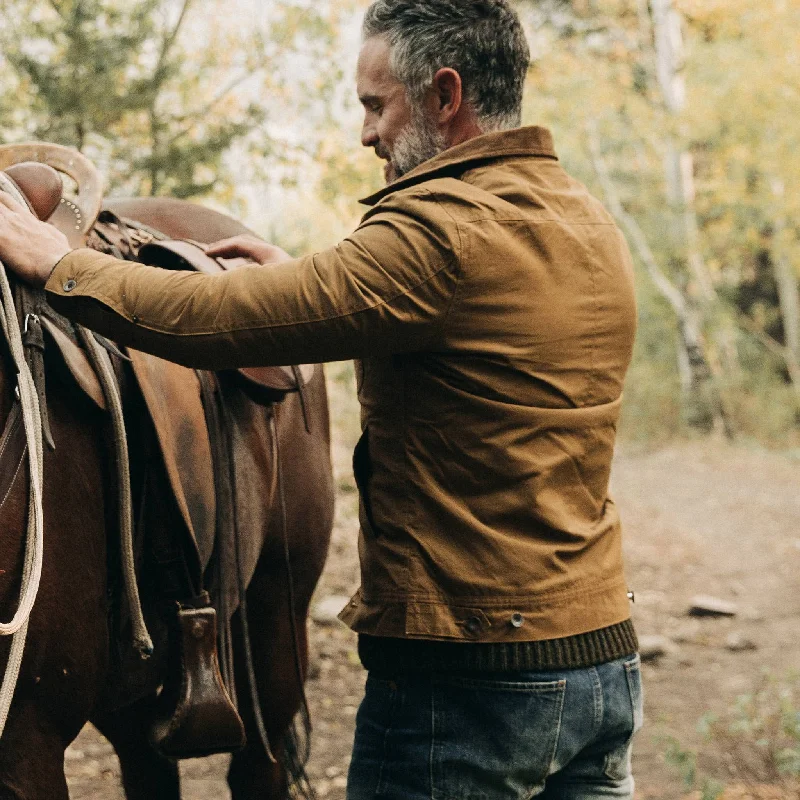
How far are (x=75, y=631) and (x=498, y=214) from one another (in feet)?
3.38

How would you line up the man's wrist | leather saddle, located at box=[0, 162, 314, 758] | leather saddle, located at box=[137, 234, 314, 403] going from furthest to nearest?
leather saddle, located at box=[137, 234, 314, 403] → leather saddle, located at box=[0, 162, 314, 758] → the man's wrist

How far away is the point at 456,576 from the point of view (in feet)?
5.25

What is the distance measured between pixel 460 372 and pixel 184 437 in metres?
0.85

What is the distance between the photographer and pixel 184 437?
2.20m

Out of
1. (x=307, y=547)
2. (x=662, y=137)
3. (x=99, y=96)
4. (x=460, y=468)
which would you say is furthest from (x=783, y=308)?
(x=460, y=468)

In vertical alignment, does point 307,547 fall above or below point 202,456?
below

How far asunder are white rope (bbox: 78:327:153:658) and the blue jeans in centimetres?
50

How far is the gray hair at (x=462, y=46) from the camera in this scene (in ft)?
5.39

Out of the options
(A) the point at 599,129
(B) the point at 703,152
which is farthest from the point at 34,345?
(B) the point at 703,152

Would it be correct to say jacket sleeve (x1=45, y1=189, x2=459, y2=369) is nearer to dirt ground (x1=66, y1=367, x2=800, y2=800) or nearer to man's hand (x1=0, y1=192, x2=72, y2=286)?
man's hand (x1=0, y1=192, x2=72, y2=286)

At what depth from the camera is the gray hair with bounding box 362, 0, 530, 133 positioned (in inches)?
64.7

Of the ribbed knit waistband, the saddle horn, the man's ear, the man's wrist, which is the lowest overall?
the ribbed knit waistband

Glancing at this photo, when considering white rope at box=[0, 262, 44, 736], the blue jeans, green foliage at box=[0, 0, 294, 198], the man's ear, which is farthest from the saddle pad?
green foliage at box=[0, 0, 294, 198]

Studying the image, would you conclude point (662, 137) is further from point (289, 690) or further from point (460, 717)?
point (460, 717)
